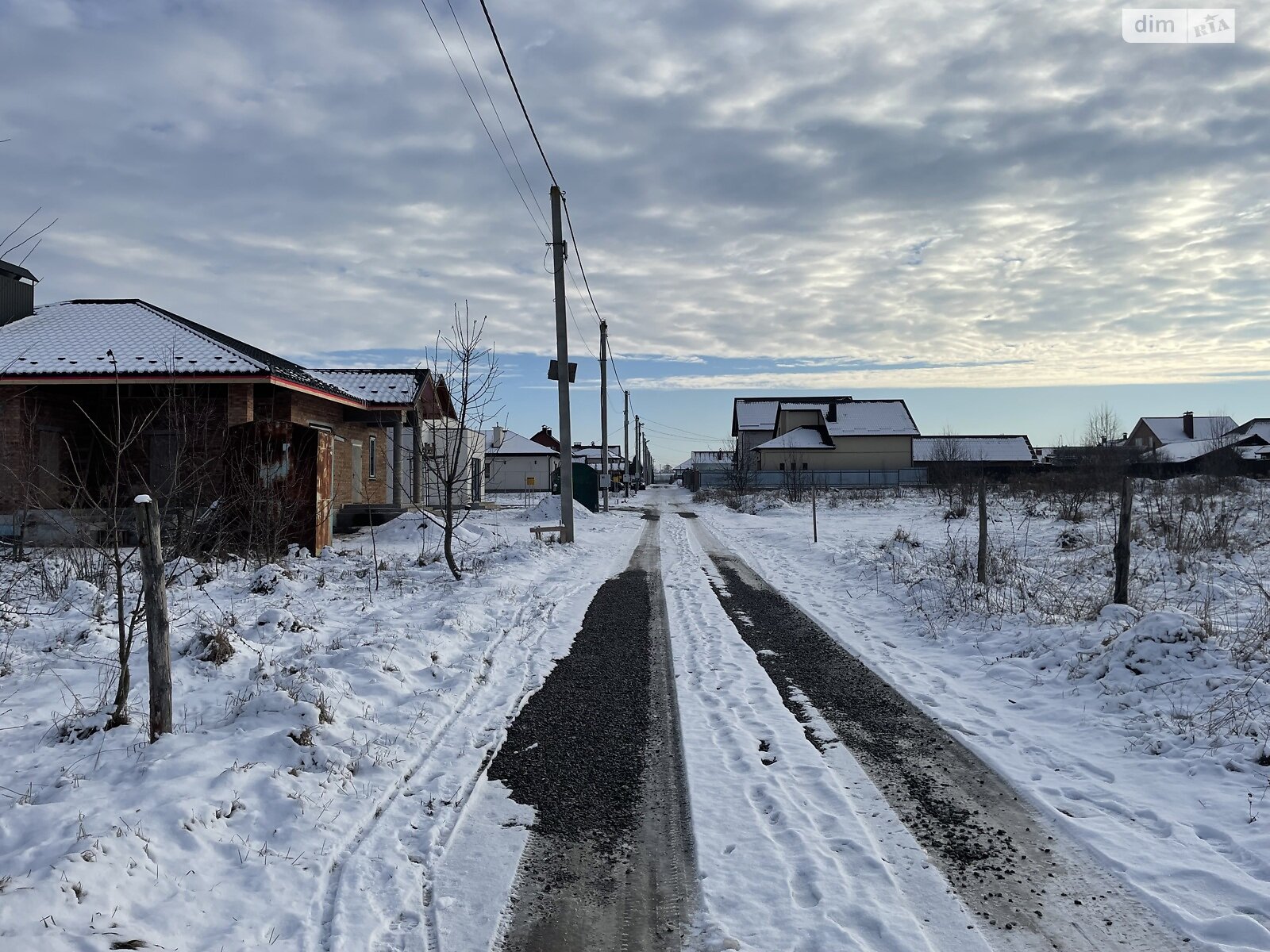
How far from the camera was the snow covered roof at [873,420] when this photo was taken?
6391cm

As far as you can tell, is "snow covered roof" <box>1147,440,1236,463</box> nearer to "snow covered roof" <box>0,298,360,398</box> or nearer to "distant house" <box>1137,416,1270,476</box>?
"distant house" <box>1137,416,1270,476</box>

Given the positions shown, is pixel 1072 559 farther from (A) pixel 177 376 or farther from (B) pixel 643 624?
(A) pixel 177 376

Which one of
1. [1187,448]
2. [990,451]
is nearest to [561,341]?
[990,451]

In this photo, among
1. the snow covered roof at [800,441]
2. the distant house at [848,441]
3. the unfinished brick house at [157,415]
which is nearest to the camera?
the unfinished brick house at [157,415]

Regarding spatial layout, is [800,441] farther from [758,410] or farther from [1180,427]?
[1180,427]

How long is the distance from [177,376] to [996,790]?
16704mm

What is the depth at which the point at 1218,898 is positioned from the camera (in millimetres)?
3287

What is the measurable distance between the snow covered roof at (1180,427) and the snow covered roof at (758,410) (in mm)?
37467

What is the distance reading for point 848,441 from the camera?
6438 centimetres

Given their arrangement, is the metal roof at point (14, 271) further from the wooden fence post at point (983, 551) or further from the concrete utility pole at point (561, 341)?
the wooden fence post at point (983, 551)

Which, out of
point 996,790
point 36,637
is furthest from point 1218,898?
point 36,637

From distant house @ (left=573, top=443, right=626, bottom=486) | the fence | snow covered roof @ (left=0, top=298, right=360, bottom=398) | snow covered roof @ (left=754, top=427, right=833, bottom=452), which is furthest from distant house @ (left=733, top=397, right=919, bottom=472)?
snow covered roof @ (left=0, top=298, right=360, bottom=398)

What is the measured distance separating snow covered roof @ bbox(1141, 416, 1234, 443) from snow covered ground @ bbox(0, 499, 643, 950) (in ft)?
301

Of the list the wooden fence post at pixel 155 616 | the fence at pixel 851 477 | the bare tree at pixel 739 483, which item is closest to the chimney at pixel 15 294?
the wooden fence post at pixel 155 616
